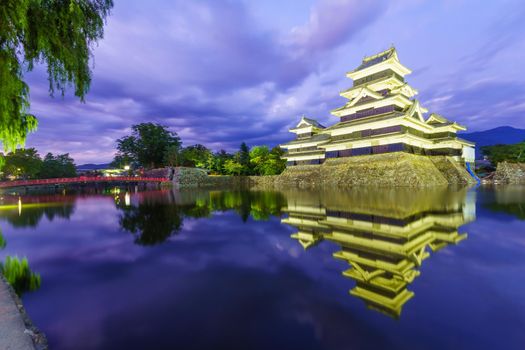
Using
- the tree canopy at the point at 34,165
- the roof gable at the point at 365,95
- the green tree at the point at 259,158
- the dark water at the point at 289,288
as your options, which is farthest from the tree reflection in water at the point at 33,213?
the tree canopy at the point at 34,165

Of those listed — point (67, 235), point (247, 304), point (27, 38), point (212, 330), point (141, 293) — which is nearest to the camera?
point (212, 330)

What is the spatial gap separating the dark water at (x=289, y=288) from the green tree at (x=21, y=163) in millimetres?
56146

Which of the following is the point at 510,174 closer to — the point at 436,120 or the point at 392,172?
the point at 436,120

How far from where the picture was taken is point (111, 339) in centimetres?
217

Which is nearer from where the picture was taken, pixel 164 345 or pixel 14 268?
pixel 164 345

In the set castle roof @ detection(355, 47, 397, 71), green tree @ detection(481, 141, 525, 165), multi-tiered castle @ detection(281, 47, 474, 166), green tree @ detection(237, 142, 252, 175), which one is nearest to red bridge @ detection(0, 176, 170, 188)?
green tree @ detection(237, 142, 252, 175)

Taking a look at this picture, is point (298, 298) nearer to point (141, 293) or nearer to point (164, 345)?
point (164, 345)

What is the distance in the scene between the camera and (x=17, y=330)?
2123mm

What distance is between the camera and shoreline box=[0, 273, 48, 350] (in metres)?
1.94

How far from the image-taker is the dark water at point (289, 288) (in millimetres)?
2137

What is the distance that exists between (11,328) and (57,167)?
7325 cm

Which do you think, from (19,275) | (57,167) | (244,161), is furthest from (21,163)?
(19,275)

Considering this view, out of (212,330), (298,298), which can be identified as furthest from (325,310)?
(212,330)

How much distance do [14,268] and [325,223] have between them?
6762 millimetres
